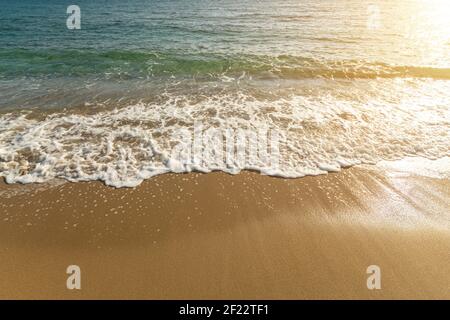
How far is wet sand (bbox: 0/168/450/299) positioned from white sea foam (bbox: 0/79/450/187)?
1.62ft

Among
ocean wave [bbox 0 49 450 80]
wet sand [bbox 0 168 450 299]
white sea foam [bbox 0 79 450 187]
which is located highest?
ocean wave [bbox 0 49 450 80]

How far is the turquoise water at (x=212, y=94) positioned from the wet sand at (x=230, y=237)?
74cm

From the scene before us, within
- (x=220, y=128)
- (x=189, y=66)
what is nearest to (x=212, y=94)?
(x=220, y=128)

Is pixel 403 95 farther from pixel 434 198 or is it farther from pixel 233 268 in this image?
pixel 233 268

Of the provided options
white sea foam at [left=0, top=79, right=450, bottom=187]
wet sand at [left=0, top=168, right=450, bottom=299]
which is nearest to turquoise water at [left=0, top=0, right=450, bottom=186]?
white sea foam at [left=0, top=79, right=450, bottom=187]

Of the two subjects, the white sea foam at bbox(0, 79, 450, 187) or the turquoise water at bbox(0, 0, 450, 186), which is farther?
the turquoise water at bbox(0, 0, 450, 186)

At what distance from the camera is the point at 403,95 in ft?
34.5

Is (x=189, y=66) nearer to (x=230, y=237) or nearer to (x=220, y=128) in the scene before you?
(x=220, y=128)

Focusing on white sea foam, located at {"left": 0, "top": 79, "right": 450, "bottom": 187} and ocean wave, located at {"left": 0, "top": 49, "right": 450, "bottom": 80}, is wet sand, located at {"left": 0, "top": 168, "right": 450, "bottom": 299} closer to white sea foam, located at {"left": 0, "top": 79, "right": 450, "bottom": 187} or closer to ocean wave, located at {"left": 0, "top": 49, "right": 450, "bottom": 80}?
white sea foam, located at {"left": 0, "top": 79, "right": 450, "bottom": 187}

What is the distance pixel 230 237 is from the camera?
481 centimetres

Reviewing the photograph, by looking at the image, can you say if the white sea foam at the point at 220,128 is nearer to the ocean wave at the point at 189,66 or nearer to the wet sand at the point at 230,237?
the wet sand at the point at 230,237

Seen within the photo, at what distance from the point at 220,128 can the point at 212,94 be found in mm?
3104

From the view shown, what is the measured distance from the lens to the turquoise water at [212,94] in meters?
6.89

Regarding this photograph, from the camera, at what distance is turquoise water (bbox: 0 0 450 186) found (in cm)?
689
